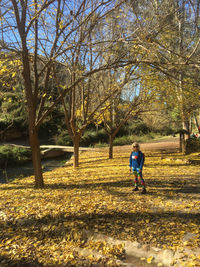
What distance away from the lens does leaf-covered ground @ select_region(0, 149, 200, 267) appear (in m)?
2.59

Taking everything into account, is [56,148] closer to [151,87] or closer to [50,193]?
[151,87]

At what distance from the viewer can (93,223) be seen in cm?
335

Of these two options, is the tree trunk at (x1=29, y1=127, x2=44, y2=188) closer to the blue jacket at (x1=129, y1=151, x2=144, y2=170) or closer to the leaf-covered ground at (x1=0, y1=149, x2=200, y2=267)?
the leaf-covered ground at (x1=0, y1=149, x2=200, y2=267)

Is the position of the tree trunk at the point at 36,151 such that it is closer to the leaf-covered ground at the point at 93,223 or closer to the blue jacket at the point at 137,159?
the leaf-covered ground at the point at 93,223

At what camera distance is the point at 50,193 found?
5.10 metres

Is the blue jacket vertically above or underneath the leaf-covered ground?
above

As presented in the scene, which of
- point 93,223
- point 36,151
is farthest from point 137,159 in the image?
point 36,151

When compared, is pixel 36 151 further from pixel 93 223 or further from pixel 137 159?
pixel 93 223

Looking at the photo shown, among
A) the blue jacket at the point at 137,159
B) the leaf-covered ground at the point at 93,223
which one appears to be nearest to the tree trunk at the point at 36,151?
the leaf-covered ground at the point at 93,223

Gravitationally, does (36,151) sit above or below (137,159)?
above

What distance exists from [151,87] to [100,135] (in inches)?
565

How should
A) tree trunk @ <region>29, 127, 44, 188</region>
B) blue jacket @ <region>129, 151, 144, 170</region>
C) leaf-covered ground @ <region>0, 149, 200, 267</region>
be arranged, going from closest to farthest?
leaf-covered ground @ <region>0, 149, 200, 267</region> → blue jacket @ <region>129, 151, 144, 170</region> → tree trunk @ <region>29, 127, 44, 188</region>

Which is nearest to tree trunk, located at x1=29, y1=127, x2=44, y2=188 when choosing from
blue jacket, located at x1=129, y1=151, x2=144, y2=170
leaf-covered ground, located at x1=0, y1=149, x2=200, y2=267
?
leaf-covered ground, located at x1=0, y1=149, x2=200, y2=267

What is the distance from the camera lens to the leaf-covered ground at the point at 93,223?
2586 mm
